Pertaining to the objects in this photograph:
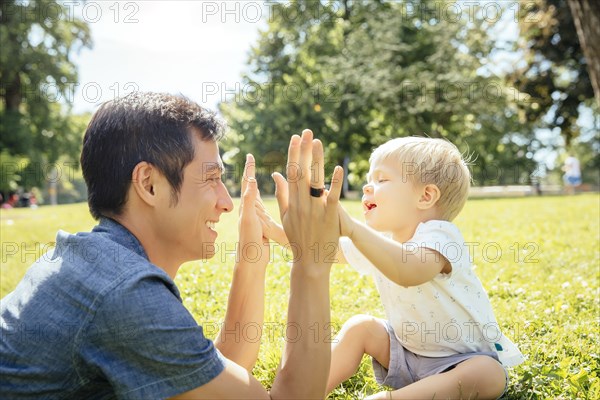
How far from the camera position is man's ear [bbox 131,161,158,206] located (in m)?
1.95

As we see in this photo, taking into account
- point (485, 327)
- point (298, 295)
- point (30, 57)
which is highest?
point (30, 57)

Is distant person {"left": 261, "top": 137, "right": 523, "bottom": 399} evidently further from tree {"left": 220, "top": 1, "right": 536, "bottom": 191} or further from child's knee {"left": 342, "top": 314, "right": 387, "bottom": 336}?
tree {"left": 220, "top": 1, "right": 536, "bottom": 191}

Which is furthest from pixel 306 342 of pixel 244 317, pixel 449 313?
pixel 449 313

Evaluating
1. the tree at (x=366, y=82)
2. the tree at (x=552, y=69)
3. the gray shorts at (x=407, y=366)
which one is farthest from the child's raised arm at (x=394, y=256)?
the tree at (x=366, y=82)

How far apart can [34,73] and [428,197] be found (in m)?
31.5

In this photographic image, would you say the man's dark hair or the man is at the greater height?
the man's dark hair

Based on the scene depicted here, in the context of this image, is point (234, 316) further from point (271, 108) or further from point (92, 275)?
point (271, 108)

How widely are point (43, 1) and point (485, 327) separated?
104 ft

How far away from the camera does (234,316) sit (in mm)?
2564

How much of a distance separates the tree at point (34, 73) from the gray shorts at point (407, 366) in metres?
28.8

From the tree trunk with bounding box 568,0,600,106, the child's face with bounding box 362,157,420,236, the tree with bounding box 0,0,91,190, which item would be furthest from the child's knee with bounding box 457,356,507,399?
the tree with bounding box 0,0,91,190

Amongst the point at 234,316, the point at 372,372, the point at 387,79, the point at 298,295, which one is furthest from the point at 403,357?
the point at 387,79

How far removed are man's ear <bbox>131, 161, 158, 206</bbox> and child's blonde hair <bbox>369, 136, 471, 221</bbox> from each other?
3.96ft

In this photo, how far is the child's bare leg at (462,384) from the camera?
245 cm
